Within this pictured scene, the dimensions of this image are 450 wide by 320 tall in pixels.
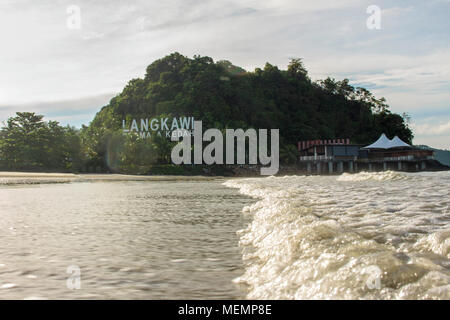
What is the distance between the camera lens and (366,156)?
2598 inches

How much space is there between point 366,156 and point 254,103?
26888 millimetres

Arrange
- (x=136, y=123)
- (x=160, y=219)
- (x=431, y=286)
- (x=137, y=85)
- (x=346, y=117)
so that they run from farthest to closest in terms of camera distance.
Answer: (x=346, y=117)
(x=137, y=85)
(x=136, y=123)
(x=160, y=219)
(x=431, y=286)

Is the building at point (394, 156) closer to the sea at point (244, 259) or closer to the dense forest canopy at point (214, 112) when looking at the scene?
the dense forest canopy at point (214, 112)

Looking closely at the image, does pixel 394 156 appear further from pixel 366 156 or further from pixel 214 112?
pixel 214 112

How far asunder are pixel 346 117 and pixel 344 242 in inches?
3808

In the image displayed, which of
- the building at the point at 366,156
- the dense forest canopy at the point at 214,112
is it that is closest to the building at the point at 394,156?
the building at the point at 366,156

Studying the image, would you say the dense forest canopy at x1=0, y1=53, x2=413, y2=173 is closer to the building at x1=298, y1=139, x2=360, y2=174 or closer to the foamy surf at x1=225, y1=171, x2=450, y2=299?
the building at x1=298, y1=139, x2=360, y2=174

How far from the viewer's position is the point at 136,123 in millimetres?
70750

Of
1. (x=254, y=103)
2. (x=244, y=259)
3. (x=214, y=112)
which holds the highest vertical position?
(x=254, y=103)

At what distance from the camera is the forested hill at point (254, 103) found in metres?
72.1

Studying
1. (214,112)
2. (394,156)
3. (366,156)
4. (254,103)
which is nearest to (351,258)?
(394,156)

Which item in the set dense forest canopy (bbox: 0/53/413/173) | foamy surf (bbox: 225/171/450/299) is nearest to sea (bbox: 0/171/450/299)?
foamy surf (bbox: 225/171/450/299)

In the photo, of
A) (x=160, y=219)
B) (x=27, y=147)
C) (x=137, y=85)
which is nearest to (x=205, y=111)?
(x=137, y=85)
